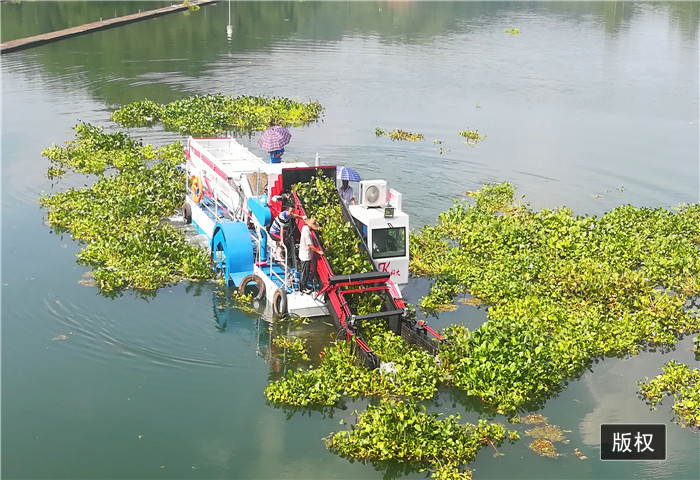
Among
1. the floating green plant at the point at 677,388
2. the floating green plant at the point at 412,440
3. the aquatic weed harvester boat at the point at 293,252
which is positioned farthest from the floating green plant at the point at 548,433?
the aquatic weed harvester boat at the point at 293,252

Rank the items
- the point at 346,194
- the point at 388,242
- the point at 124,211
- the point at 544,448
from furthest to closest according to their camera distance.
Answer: the point at 124,211, the point at 346,194, the point at 388,242, the point at 544,448

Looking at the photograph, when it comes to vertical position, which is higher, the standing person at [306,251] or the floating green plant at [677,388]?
the standing person at [306,251]

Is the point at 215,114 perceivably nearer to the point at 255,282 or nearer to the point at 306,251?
the point at 255,282

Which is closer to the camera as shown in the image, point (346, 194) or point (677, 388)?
point (677, 388)

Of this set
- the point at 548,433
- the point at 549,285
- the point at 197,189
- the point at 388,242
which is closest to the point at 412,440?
the point at 548,433

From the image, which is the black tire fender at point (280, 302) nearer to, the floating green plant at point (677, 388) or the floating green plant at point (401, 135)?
the floating green plant at point (677, 388)

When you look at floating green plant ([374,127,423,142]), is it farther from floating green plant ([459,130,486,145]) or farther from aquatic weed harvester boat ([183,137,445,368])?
aquatic weed harvester boat ([183,137,445,368])

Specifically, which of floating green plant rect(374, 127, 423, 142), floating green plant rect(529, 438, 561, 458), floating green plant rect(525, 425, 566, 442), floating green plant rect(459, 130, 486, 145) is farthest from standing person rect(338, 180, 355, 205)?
floating green plant rect(459, 130, 486, 145)
